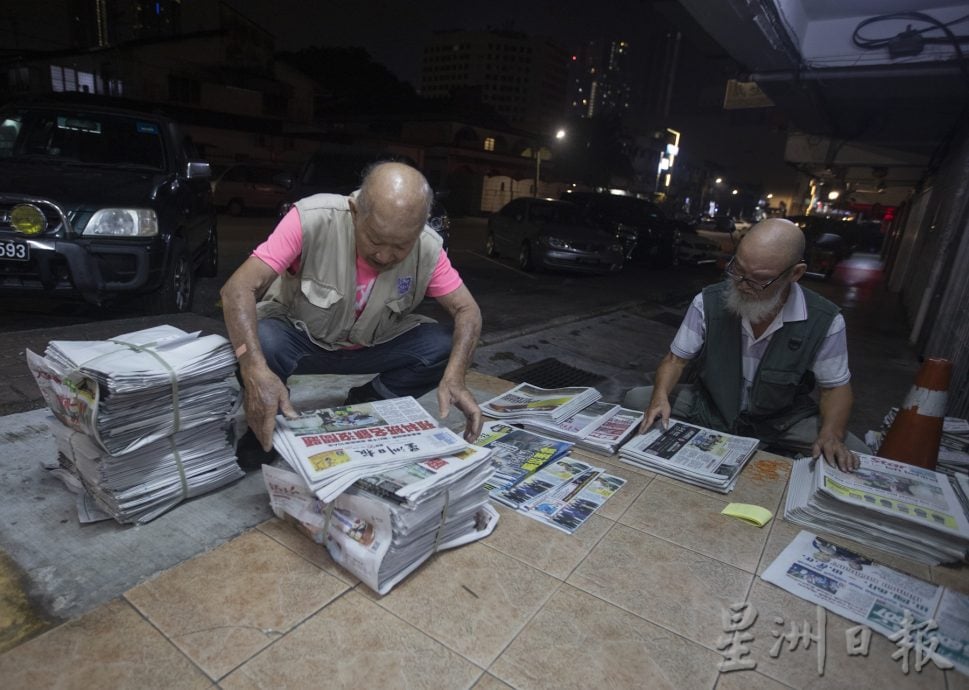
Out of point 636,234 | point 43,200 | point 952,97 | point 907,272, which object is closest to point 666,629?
point 43,200

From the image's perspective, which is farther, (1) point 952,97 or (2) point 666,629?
(1) point 952,97

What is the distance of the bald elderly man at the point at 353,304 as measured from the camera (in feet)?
6.72

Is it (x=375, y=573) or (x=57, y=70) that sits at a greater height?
(x=57, y=70)

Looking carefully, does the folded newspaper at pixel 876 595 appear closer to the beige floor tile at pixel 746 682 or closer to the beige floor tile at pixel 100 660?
the beige floor tile at pixel 746 682

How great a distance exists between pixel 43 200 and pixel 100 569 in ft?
10.4

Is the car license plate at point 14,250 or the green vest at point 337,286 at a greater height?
the green vest at point 337,286

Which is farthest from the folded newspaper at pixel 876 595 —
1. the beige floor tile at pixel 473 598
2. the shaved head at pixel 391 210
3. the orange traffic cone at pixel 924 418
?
the shaved head at pixel 391 210

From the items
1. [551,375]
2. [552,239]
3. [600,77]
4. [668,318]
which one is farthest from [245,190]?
[600,77]

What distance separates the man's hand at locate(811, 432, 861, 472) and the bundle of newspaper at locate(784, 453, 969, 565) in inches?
1.3

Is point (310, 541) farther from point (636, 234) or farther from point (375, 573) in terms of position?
point (636, 234)

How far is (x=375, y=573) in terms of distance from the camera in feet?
5.21

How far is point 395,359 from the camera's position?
273 cm

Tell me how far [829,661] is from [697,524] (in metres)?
0.66

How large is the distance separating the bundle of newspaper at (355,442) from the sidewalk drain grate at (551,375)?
7.99 ft
